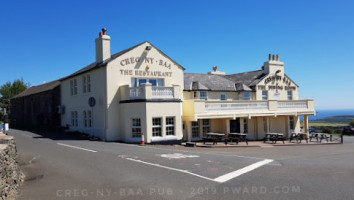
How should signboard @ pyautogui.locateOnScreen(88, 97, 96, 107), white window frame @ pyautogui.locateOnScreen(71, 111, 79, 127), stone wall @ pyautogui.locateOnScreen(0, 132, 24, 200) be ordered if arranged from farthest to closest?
white window frame @ pyautogui.locateOnScreen(71, 111, 79, 127), signboard @ pyautogui.locateOnScreen(88, 97, 96, 107), stone wall @ pyautogui.locateOnScreen(0, 132, 24, 200)

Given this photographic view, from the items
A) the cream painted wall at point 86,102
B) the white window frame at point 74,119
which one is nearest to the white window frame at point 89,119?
the cream painted wall at point 86,102

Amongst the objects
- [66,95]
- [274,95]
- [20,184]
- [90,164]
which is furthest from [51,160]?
[274,95]

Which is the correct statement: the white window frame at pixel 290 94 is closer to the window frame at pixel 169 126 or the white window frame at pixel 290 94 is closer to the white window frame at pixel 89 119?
the window frame at pixel 169 126

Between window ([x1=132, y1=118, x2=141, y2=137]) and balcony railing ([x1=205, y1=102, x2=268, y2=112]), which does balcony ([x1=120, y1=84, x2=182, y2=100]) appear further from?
balcony railing ([x1=205, y1=102, x2=268, y2=112])

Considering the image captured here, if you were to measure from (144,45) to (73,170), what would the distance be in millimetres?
15032

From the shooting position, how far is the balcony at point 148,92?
72.0 feet

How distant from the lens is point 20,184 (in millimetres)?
9234

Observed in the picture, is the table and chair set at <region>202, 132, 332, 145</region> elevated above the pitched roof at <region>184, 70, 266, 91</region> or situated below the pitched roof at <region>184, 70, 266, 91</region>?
below

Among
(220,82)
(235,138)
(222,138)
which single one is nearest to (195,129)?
(222,138)

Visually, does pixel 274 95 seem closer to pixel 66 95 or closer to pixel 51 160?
pixel 66 95

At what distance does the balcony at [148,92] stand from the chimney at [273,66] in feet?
43.5

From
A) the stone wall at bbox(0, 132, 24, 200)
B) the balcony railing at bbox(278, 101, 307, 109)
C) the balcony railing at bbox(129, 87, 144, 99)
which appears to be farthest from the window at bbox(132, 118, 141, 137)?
the balcony railing at bbox(278, 101, 307, 109)

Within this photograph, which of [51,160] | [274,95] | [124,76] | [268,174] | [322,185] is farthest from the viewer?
[274,95]

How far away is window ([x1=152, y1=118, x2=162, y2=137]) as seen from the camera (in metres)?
22.3
